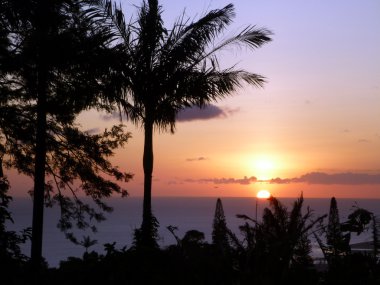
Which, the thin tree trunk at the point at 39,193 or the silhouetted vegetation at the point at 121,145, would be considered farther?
the thin tree trunk at the point at 39,193

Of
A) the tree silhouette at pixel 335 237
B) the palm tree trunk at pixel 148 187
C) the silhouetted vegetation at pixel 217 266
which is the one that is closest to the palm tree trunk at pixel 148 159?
the palm tree trunk at pixel 148 187

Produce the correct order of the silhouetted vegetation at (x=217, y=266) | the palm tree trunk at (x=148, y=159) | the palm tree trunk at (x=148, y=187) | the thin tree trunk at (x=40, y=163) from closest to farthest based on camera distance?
the silhouetted vegetation at (x=217, y=266), the palm tree trunk at (x=148, y=187), the thin tree trunk at (x=40, y=163), the palm tree trunk at (x=148, y=159)

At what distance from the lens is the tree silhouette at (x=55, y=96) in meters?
14.2

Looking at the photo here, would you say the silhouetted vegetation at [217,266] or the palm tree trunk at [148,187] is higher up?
the palm tree trunk at [148,187]

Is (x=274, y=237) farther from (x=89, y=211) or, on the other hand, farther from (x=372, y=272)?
(x=89, y=211)

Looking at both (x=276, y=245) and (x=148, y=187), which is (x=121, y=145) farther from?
(x=276, y=245)

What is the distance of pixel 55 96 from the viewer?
16906mm

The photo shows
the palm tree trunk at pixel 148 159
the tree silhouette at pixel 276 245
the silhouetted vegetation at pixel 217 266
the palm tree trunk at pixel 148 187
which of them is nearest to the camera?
the silhouetted vegetation at pixel 217 266

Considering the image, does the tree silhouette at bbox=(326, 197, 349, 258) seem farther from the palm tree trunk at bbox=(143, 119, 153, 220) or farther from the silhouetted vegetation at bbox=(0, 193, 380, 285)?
the palm tree trunk at bbox=(143, 119, 153, 220)

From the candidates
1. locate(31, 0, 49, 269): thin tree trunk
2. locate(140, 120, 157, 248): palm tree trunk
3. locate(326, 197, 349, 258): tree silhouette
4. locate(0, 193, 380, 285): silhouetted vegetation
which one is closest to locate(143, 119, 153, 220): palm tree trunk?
locate(140, 120, 157, 248): palm tree trunk

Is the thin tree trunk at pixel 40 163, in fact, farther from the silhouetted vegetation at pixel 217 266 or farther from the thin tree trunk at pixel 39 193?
the silhouetted vegetation at pixel 217 266

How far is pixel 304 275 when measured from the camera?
261 inches

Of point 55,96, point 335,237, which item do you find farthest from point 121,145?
point 335,237

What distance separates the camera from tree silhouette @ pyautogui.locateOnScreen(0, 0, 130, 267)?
46.7 ft
